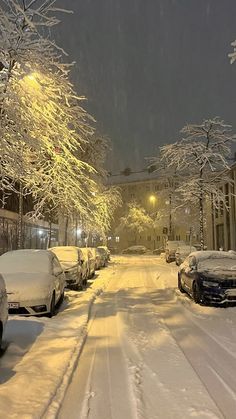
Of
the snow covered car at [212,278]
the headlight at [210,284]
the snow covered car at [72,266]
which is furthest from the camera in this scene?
the snow covered car at [72,266]

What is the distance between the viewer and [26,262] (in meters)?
11.9

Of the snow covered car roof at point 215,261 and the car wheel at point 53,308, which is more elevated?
the snow covered car roof at point 215,261

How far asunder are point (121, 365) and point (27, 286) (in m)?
4.11

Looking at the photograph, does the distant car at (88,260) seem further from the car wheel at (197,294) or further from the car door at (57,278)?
the car wheel at (197,294)

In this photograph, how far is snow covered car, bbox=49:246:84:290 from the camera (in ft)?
54.2

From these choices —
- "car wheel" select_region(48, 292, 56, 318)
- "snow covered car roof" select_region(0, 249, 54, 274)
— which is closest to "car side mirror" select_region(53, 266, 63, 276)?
"snow covered car roof" select_region(0, 249, 54, 274)

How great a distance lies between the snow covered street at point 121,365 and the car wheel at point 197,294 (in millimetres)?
553

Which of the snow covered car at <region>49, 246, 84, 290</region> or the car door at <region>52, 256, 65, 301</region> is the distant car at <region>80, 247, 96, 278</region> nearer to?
the snow covered car at <region>49, 246, 84, 290</region>

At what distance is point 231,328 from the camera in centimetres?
942

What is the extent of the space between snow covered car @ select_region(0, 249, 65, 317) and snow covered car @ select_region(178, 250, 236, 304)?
378 cm

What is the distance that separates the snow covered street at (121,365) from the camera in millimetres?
4867

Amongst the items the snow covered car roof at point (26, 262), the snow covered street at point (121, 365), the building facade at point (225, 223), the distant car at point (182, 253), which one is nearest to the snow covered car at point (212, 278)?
the snow covered street at point (121, 365)

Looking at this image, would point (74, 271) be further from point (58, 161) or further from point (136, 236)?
point (136, 236)

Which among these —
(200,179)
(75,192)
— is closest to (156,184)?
(200,179)
